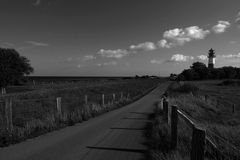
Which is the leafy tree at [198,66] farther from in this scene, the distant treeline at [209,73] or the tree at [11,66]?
the tree at [11,66]

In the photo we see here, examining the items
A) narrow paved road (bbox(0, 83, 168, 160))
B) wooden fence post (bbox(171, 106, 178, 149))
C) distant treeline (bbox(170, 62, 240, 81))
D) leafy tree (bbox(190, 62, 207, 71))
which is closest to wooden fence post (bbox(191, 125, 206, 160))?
wooden fence post (bbox(171, 106, 178, 149))

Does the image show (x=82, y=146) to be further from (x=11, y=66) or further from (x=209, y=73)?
(x=209, y=73)

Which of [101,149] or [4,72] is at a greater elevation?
[4,72]

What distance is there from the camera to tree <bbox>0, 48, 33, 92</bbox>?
133 ft

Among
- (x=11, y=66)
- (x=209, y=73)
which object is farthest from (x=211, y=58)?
(x=11, y=66)

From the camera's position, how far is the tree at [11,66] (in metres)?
40.4

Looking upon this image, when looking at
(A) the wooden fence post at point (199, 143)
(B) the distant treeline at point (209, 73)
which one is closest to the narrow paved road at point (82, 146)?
(A) the wooden fence post at point (199, 143)

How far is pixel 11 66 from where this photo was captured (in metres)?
42.0

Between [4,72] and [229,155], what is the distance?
41.7m

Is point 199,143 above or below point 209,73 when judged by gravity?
below

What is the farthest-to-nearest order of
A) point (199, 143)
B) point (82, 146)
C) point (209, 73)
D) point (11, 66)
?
point (209, 73) → point (11, 66) → point (82, 146) → point (199, 143)

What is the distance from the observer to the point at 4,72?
40188 mm

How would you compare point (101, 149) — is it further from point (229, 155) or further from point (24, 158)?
point (229, 155)

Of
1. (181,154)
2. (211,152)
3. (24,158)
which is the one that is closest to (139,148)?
(181,154)
